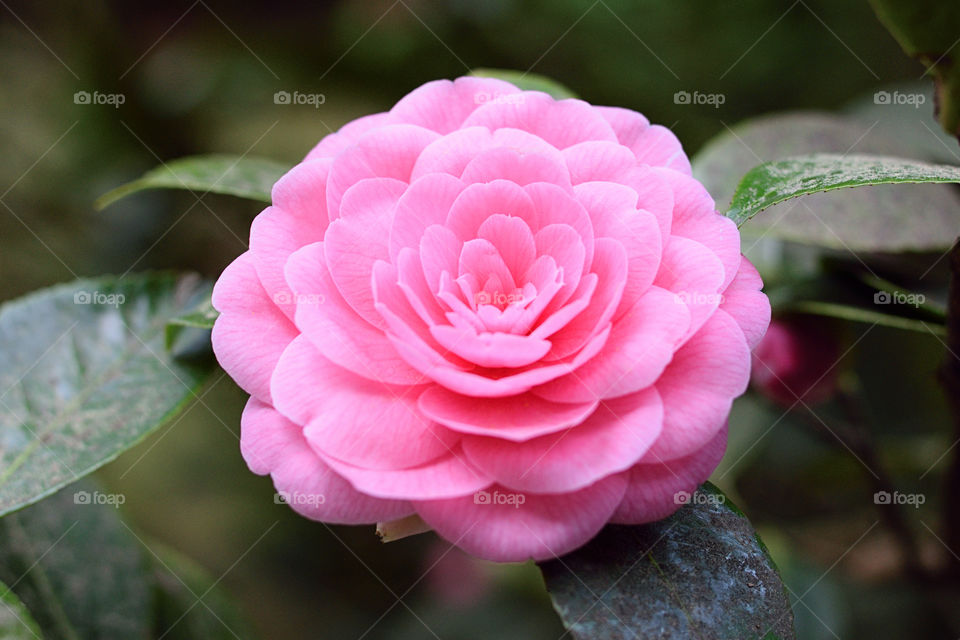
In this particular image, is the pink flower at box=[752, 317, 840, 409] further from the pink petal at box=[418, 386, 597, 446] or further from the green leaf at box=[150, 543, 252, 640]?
the green leaf at box=[150, 543, 252, 640]

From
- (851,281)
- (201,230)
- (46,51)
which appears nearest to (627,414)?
(851,281)

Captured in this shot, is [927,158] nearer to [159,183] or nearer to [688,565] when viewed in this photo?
[688,565]

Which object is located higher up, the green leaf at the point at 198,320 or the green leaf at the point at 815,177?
the green leaf at the point at 815,177

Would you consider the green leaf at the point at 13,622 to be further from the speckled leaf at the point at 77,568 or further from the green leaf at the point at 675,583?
the green leaf at the point at 675,583

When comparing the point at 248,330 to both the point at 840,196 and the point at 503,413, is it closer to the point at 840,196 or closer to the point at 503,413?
the point at 503,413

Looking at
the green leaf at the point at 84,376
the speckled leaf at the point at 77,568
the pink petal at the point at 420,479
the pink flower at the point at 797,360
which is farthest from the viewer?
the pink flower at the point at 797,360

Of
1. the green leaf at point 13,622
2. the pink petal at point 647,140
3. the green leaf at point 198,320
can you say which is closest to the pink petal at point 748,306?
the pink petal at point 647,140

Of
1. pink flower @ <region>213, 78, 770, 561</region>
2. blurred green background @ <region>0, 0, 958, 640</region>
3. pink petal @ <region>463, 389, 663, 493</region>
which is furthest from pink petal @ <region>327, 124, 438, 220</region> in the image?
blurred green background @ <region>0, 0, 958, 640</region>
